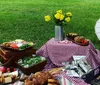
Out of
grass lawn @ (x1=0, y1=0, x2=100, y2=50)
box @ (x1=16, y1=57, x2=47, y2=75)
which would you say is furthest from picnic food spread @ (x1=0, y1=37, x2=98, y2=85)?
grass lawn @ (x1=0, y1=0, x2=100, y2=50)

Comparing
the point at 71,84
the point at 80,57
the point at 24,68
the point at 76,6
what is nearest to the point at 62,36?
the point at 80,57

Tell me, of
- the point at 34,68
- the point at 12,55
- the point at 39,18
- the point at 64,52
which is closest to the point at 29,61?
the point at 34,68

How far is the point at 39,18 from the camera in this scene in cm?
1059

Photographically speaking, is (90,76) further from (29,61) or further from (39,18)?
(39,18)

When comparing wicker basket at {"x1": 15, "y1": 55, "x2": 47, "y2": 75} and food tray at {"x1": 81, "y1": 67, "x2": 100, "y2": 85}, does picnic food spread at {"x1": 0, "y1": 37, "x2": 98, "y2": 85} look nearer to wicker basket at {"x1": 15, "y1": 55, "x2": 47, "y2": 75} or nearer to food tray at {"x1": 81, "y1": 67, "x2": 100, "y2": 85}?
Result: wicker basket at {"x1": 15, "y1": 55, "x2": 47, "y2": 75}

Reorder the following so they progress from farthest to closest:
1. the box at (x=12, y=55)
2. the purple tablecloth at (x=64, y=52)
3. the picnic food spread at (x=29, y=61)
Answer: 1. the purple tablecloth at (x=64, y=52)
2. the box at (x=12, y=55)
3. the picnic food spread at (x=29, y=61)

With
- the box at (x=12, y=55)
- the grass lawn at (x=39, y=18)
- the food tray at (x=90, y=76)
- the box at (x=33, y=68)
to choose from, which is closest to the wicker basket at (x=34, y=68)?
the box at (x=33, y=68)

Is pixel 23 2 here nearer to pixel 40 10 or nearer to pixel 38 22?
pixel 40 10

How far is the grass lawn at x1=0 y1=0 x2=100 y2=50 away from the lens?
8641 mm

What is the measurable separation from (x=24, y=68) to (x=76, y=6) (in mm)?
7838

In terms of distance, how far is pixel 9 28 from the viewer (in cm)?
938

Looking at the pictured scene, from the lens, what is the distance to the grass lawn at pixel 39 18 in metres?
8.64

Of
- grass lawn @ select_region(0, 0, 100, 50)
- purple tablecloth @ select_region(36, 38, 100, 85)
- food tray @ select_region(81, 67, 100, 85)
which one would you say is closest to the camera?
food tray @ select_region(81, 67, 100, 85)

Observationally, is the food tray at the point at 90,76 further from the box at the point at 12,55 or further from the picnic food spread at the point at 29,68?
the box at the point at 12,55
